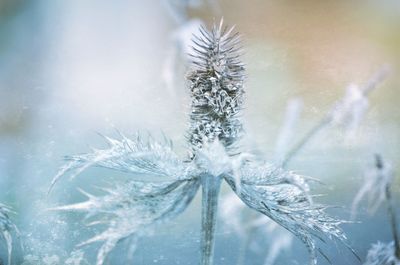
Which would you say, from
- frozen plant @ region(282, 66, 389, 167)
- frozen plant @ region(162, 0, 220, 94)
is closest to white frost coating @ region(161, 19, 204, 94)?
frozen plant @ region(162, 0, 220, 94)

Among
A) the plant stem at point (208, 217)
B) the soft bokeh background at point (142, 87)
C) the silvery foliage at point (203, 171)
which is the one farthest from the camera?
the soft bokeh background at point (142, 87)

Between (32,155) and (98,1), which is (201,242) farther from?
(98,1)

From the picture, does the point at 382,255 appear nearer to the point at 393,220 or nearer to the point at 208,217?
the point at 393,220

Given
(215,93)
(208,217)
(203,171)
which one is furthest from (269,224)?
(215,93)

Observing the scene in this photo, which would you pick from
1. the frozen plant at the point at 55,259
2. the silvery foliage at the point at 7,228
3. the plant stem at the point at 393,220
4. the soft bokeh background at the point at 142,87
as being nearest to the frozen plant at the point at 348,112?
the soft bokeh background at the point at 142,87

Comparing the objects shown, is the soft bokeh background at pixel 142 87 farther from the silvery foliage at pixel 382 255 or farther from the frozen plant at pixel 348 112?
the silvery foliage at pixel 382 255

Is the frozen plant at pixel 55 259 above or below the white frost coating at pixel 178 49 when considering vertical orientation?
below
